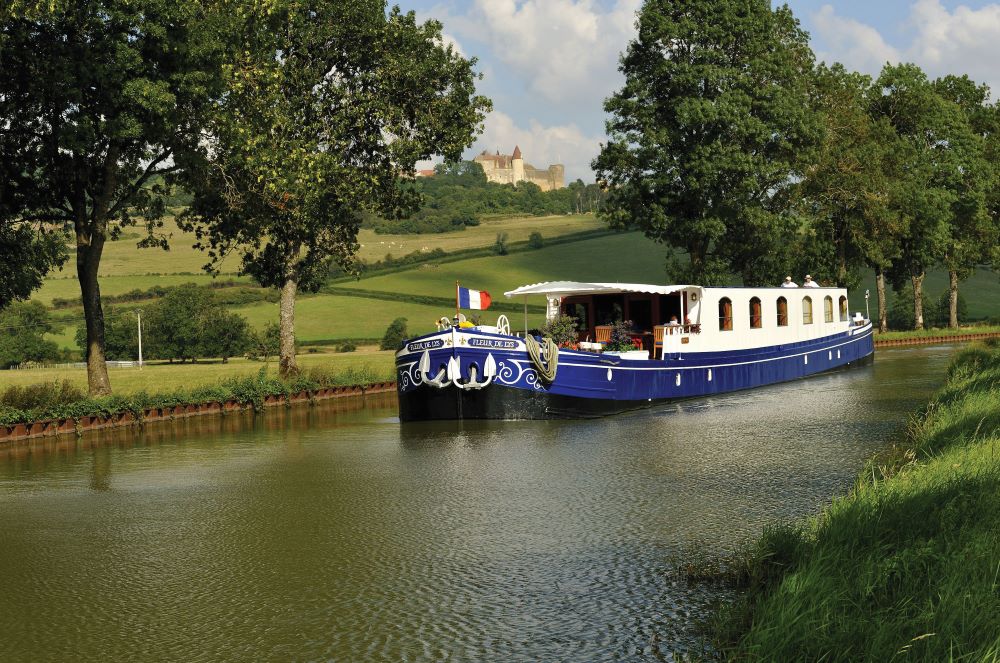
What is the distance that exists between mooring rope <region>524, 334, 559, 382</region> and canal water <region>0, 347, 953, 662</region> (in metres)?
2.31

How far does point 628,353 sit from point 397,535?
17341 millimetres

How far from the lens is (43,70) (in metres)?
23.2

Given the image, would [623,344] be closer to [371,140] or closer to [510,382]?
[510,382]

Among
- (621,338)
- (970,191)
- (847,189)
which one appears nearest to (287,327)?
(621,338)

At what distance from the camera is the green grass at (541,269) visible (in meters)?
103

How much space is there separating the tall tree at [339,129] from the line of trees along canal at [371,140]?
0.31ft

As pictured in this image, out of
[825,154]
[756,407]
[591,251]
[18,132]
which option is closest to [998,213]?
[825,154]

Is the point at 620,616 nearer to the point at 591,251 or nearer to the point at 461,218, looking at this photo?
the point at 591,251

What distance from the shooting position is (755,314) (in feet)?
116

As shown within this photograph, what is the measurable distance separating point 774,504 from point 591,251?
10787 cm

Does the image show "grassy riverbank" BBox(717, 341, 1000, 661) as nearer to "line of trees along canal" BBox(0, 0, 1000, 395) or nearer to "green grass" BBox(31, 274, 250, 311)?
"line of trees along canal" BBox(0, 0, 1000, 395)

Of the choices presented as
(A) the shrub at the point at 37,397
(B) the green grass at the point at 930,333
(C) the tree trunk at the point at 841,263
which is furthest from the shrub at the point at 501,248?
(A) the shrub at the point at 37,397

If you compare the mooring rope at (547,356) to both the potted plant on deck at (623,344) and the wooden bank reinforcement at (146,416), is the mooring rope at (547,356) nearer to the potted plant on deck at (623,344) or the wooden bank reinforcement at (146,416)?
the potted plant on deck at (623,344)

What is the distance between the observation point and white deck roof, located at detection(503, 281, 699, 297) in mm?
29453
